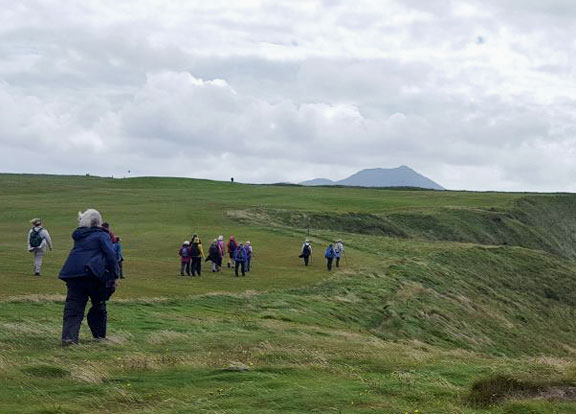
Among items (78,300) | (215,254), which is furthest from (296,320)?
(215,254)

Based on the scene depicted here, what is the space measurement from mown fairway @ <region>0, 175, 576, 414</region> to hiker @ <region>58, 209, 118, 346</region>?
626mm

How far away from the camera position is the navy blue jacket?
15422mm

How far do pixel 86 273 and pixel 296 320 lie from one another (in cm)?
1207

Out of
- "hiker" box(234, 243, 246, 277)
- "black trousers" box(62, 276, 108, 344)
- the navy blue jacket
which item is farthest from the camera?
"hiker" box(234, 243, 246, 277)

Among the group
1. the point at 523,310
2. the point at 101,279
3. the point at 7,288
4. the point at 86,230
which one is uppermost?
Answer: the point at 86,230

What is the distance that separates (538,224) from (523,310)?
61.8 meters

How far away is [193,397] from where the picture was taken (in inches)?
443

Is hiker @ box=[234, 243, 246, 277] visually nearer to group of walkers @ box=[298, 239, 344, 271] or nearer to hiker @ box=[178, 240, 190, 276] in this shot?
hiker @ box=[178, 240, 190, 276]

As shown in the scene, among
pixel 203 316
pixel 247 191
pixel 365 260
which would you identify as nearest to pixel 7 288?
pixel 203 316

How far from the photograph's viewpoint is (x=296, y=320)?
26.3 m

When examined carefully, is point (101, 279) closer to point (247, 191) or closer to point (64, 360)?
point (64, 360)

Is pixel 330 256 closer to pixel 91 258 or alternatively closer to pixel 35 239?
pixel 35 239

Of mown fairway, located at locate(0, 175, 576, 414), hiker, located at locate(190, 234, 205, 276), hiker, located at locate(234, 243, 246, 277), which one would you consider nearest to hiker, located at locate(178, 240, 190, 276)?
hiker, located at locate(190, 234, 205, 276)

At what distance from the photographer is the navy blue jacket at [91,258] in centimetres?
1542
